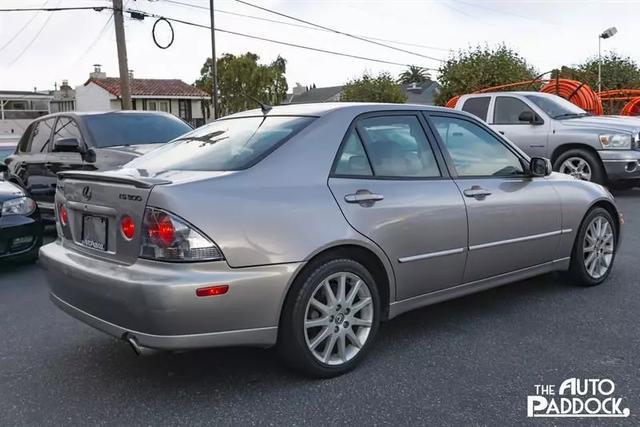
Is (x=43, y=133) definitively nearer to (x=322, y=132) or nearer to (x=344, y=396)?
(x=322, y=132)

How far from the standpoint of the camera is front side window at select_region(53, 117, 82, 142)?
764 centimetres

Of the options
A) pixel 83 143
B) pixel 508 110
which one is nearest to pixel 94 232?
pixel 83 143

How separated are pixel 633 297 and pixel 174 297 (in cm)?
361

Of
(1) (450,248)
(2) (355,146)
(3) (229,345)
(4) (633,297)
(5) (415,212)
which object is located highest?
(2) (355,146)

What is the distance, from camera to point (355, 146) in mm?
3721

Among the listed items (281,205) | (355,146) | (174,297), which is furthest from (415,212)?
(174,297)

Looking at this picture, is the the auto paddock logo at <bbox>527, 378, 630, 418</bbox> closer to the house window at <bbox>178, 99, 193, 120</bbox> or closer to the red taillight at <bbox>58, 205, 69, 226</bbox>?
the red taillight at <bbox>58, 205, 69, 226</bbox>

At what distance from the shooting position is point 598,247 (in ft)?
16.9

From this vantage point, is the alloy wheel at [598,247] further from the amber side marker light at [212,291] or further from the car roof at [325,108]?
the amber side marker light at [212,291]

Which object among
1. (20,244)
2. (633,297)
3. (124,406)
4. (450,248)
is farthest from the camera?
(20,244)

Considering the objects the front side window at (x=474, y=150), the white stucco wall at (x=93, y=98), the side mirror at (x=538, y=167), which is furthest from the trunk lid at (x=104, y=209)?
the white stucco wall at (x=93, y=98)

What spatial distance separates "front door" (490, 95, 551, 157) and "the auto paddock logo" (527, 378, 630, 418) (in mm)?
7499

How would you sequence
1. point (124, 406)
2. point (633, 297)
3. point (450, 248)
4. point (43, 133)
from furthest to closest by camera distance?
point (43, 133) → point (633, 297) → point (450, 248) → point (124, 406)

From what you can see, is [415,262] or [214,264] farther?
[415,262]
